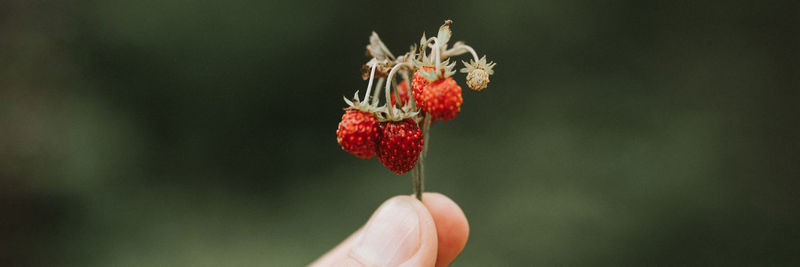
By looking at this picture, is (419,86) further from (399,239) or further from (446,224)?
(446,224)

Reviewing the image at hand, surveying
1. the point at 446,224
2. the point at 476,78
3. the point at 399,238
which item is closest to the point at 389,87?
the point at 476,78

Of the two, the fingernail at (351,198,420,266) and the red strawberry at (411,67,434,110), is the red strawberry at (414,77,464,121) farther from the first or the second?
the fingernail at (351,198,420,266)

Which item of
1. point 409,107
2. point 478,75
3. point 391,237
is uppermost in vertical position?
point 478,75

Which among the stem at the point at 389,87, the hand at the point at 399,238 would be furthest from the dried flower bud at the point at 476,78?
the hand at the point at 399,238

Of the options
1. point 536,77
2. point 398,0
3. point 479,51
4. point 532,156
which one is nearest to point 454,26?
point 479,51

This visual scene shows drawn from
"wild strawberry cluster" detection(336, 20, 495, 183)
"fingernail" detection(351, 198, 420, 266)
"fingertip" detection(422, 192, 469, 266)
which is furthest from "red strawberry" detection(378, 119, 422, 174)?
"fingertip" detection(422, 192, 469, 266)

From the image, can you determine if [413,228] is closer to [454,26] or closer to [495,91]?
[454,26]
